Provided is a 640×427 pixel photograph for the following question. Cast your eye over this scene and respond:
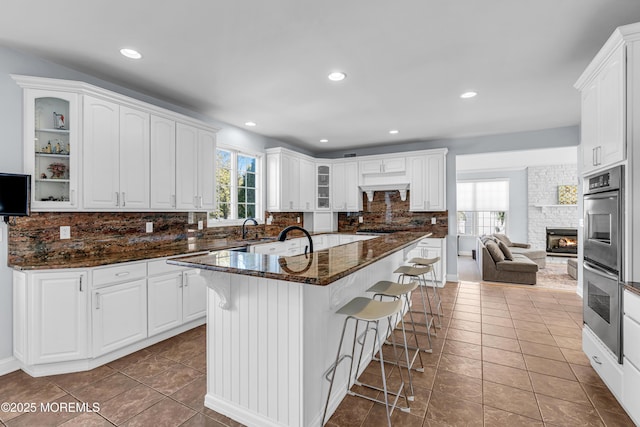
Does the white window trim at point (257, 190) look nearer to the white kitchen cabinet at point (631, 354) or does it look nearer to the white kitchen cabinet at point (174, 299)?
the white kitchen cabinet at point (174, 299)

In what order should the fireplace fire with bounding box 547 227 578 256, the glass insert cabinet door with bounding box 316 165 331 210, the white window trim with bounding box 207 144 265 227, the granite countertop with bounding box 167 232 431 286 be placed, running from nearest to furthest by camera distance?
the granite countertop with bounding box 167 232 431 286, the white window trim with bounding box 207 144 265 227, the glass insert cabinet door with bounding box 316 165 331 210, the fireplace fire with bounding box 547 227 578 256

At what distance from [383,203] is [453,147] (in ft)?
5.48

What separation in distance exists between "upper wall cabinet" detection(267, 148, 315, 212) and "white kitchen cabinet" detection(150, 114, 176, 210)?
1997mm

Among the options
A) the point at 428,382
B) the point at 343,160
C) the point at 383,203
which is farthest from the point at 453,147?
the point at 428,382

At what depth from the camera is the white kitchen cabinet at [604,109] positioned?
1.93 metres

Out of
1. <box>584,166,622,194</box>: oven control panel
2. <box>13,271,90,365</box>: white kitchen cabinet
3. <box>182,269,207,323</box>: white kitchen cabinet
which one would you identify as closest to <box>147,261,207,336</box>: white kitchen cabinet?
<box>182,269,207,323</box>: white kitchen cabinet

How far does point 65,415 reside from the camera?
1.94m

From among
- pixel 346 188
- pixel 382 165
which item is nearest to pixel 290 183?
pixel 346 188

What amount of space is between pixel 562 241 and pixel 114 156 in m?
10.1

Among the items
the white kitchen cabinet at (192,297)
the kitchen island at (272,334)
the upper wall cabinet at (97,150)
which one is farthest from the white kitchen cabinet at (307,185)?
the kitchen island at (272,334)

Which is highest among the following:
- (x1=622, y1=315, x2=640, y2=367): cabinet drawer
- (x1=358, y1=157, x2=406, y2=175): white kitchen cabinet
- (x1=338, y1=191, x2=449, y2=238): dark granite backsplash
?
(x1=358, y1=157, x2=406, y2=175): white kitchen cabinet

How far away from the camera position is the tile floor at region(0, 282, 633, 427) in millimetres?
1901

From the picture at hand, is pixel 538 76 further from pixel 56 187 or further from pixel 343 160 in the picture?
pixel 56 187

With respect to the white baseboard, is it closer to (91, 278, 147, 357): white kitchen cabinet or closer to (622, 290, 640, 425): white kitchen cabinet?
(91, 278, 147, 357): white kitchen cabinet
